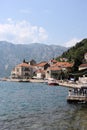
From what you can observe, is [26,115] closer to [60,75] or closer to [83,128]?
[83,128]

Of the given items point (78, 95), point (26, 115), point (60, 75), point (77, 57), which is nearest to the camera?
point (26, 115)

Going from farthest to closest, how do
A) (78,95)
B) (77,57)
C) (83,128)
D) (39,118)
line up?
(77,57) < (78,95) < (39,118) < (83,128)

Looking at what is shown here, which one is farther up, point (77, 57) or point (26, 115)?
point (77, 57)

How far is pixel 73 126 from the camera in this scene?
34.5 metres

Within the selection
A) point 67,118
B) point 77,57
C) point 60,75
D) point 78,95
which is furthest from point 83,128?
point 77,57

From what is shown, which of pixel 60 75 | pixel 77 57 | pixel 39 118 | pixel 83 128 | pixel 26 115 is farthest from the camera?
pixel 77 57

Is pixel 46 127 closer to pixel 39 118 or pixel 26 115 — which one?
pixel 39 118

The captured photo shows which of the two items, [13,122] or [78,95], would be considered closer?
[13,122]

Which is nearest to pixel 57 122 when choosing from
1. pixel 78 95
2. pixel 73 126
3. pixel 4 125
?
pixel 73 126

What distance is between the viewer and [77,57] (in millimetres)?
199500

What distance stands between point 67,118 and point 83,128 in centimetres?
674

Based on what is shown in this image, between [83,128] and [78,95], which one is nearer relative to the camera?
[83,128]

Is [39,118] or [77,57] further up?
[77,57]

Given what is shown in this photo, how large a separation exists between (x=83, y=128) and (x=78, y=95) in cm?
2454
